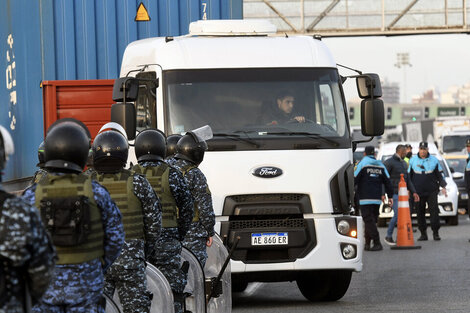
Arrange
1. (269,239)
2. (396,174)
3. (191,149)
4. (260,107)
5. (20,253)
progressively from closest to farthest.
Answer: (20,253) < (191,149) < (269,239) < (260,107) < (396,174)

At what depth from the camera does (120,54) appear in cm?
1530

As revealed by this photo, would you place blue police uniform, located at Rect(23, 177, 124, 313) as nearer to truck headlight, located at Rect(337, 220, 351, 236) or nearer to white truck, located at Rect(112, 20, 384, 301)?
white truck, located at Rect(112, 20, 384, 301)

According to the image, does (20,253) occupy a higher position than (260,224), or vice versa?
(20,253)

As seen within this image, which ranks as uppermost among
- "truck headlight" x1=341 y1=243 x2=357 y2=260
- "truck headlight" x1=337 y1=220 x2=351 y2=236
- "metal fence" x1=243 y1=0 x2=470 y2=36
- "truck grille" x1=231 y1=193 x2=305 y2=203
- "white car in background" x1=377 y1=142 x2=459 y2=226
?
"metal fence" x1=243 y1=0 x2=470 y2=36

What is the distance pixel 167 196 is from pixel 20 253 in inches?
155

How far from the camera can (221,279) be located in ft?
30.9

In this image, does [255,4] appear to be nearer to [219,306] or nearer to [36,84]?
[36,84]

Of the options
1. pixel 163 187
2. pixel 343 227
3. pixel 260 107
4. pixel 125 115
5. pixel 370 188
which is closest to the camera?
pixel 163 187

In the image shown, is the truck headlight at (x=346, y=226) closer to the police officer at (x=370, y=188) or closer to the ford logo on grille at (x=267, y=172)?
the ford logo on grille at (x=267, y=172)

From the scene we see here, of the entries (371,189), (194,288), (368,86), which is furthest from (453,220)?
(194,288)

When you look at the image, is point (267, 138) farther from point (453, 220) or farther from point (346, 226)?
point (453, 220)

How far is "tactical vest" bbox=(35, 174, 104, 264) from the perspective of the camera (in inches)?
219

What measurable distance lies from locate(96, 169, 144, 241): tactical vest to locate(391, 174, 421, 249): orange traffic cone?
488 inches

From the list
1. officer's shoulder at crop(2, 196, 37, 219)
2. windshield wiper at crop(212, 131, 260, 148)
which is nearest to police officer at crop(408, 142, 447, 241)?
windshield wiper at crop(212, 131, 260, 148)
